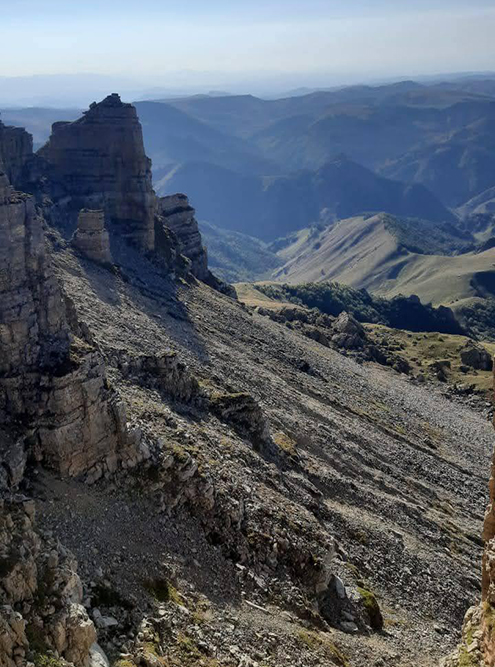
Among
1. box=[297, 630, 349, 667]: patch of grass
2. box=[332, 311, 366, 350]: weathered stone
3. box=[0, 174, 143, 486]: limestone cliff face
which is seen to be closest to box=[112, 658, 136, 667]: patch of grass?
box=[297, 630, 349, 667]: patch of grass

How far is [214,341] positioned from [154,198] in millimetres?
41688

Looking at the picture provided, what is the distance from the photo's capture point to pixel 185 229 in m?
166

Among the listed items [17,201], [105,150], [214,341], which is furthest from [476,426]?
A: [17,201]

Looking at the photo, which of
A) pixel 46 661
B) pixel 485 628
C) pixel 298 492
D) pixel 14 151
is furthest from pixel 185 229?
pixel 46 661

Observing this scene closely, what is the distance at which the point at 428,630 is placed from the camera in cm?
5638

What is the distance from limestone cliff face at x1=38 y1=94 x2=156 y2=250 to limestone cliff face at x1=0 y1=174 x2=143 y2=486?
81788 millimetres

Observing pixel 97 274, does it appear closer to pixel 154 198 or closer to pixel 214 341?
pixel 214 341

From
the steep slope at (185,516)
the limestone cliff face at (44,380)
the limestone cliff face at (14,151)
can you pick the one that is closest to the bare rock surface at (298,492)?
the steep slope at (185,516)

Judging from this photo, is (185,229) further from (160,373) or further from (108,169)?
(160,373)

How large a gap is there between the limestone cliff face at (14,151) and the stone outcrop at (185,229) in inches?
1190

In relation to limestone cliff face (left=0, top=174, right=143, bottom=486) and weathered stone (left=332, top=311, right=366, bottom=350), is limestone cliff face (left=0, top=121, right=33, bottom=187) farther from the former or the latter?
limestone cliff face (left=0, top=174, right=143, bottom=486)

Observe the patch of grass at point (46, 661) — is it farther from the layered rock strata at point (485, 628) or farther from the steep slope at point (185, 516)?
the layered rock strata at point (485, 628)

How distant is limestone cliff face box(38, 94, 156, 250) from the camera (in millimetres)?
138625

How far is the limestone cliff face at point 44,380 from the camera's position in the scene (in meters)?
48.8
